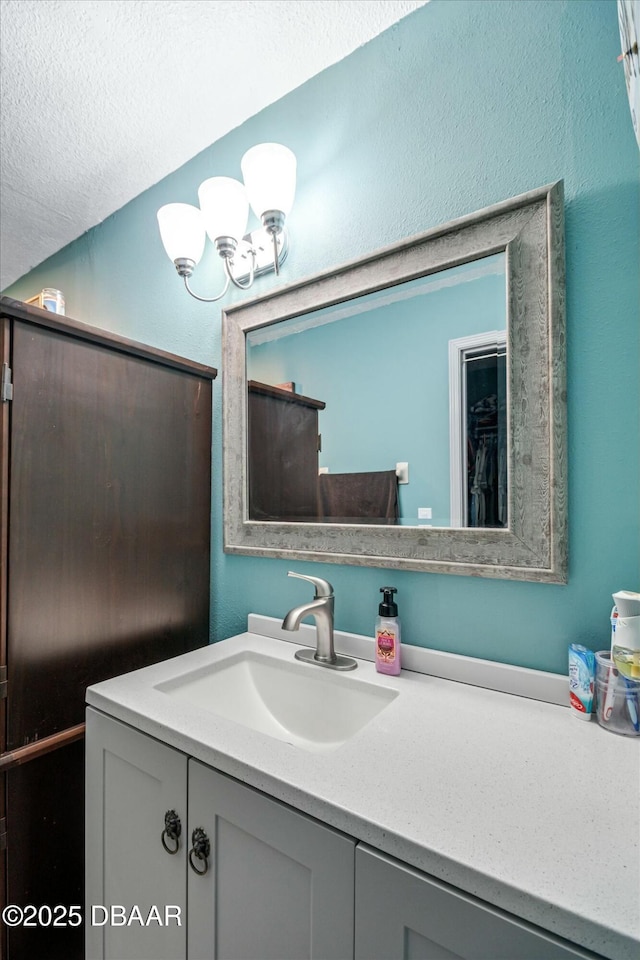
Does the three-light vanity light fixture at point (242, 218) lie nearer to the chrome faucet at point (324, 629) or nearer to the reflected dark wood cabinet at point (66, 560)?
the reflected dark wood cabinet at point (66, 560)

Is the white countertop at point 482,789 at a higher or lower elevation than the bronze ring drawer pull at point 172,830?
higher

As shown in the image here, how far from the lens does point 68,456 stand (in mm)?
1093

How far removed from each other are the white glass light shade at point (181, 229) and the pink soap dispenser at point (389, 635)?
44.3 inches

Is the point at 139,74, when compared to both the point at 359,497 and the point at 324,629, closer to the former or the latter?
the point at 359,497

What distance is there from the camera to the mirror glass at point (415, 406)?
93 cm

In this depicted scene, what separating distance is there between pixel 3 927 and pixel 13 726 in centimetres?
41

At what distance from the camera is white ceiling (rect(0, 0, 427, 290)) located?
3.79 feet

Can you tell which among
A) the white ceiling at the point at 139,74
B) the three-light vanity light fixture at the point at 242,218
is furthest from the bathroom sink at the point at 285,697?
the white ceiling at the point at 139,74

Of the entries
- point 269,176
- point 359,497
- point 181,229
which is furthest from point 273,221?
point 359,497

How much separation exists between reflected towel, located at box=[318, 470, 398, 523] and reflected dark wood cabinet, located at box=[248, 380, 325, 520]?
0.04 metres

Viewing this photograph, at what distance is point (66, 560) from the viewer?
3.56 ft

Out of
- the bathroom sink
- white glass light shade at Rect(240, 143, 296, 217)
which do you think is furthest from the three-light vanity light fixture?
Result: the bathroom sink

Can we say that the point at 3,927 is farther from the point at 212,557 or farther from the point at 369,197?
the point at 369,197

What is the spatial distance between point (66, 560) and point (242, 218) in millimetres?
1006
